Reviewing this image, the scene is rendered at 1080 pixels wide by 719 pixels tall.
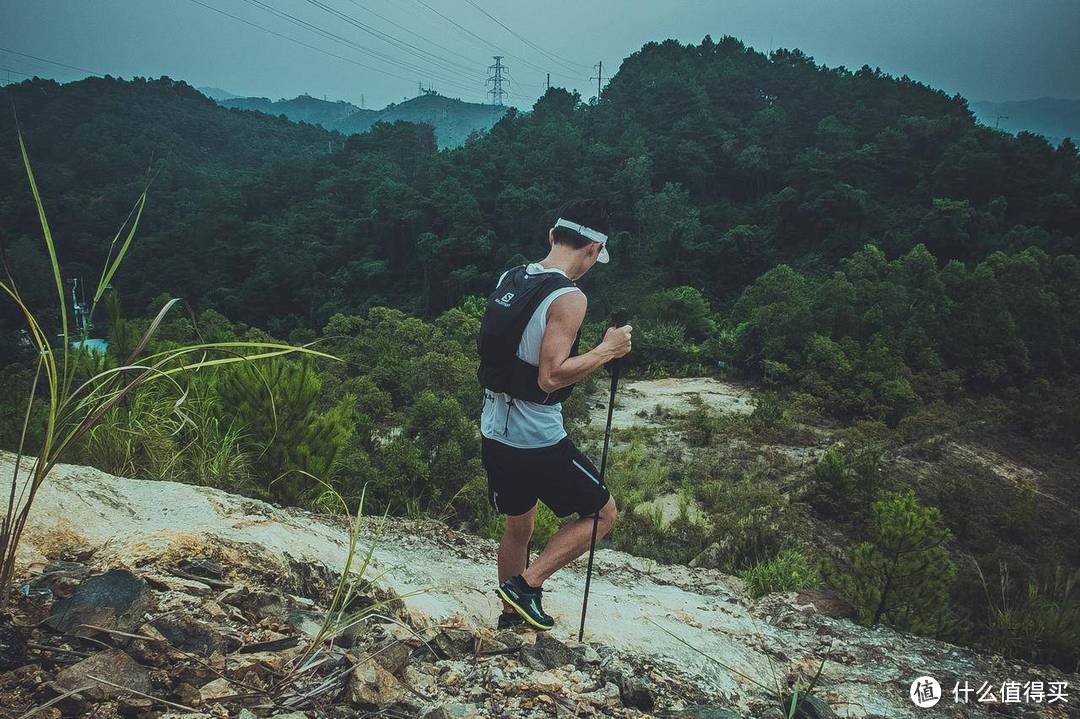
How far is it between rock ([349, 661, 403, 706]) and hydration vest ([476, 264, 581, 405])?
100cm

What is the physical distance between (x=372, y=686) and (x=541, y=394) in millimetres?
1082

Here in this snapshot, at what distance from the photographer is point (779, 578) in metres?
4.17

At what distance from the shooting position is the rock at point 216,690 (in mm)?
1459

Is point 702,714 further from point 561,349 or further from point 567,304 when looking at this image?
point 567,304

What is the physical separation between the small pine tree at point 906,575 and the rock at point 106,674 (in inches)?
140

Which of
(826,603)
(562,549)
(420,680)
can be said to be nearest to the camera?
(420,680)

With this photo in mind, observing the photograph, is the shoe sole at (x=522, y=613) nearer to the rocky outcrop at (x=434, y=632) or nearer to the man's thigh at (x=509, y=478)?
the rocky outcrop at (x=434, y=632)

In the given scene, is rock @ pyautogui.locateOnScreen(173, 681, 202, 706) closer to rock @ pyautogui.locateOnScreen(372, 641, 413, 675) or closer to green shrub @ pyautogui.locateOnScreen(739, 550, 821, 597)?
rock @ pyautogui.locateOnScreen(372, 641, 413, 675)

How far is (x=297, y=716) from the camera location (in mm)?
1487

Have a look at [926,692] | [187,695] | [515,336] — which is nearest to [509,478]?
[515,336]

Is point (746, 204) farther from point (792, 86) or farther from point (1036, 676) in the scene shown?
point (1036, 676)

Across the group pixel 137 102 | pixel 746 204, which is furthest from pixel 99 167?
pixel 746 204

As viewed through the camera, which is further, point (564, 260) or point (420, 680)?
point (564, 260)

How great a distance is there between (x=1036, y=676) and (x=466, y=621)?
2.81m
